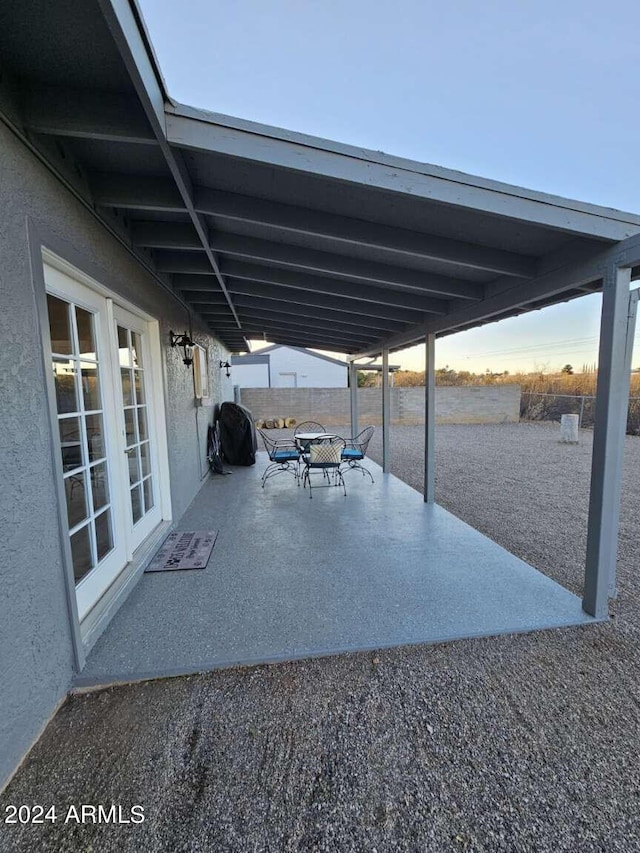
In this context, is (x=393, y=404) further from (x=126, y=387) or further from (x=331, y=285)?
(x=126, y=387)

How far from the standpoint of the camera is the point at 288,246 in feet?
9.96

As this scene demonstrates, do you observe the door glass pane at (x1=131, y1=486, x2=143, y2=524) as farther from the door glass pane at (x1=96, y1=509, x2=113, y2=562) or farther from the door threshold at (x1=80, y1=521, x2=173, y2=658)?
the door glass pane at (x1=96, y1=509, x2=113, y2=562)

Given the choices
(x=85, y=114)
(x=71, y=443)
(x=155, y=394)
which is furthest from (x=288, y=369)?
(x=85, y=114)

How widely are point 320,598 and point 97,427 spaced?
1914 millimetres

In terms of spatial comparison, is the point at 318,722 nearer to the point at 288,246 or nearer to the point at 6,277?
the point at 6,277

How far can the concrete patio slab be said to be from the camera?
2.10 metres

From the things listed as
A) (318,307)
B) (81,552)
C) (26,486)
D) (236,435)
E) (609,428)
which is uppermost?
(318,307)

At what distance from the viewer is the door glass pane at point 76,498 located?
2.16 meters

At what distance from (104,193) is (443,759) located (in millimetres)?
3244

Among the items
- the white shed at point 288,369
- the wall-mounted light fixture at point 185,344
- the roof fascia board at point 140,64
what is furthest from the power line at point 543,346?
the roof fascia board at point 140,64

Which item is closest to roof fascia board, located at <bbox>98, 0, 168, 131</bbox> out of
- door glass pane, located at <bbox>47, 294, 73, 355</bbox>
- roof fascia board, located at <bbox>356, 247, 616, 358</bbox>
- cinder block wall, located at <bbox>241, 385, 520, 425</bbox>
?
door glass pane, located at <bbox>47, 294, 73, 355</bbox>

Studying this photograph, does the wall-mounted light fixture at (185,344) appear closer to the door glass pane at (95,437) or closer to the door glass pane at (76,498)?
the door glass pane at (95,437)

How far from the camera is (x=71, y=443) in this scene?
2.18 m

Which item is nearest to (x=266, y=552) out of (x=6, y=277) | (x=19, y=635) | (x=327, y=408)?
(x=19, y=635)
